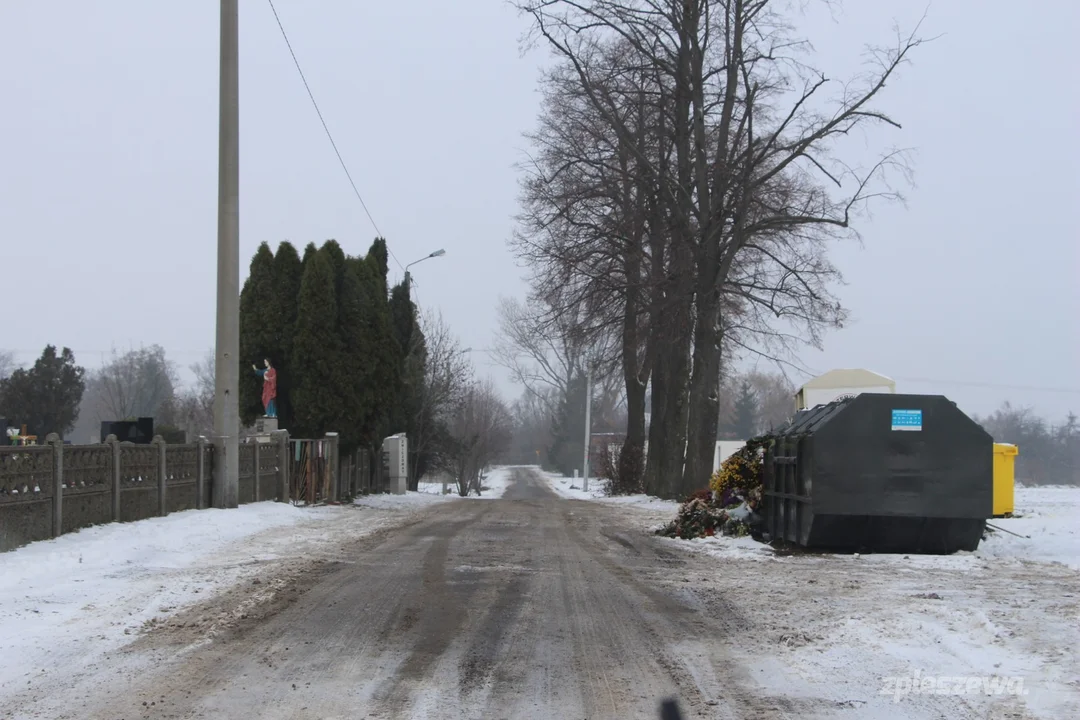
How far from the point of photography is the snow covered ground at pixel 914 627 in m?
6.09

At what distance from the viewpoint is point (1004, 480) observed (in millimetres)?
17922

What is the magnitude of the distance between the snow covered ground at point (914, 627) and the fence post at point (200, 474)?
9182 millimetres

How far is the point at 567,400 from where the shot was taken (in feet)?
248

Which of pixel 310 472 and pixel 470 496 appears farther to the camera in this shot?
pixel 470 496

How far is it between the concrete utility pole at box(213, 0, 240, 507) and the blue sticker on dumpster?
1122cm

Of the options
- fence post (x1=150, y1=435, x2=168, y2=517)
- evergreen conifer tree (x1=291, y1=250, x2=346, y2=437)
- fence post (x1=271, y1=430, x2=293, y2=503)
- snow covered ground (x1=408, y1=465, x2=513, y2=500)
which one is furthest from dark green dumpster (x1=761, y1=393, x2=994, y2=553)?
snow covered ground (x1=408, y1=465, x2=513, y2=500)

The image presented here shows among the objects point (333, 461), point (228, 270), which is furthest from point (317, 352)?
Answer: point (228, 270)

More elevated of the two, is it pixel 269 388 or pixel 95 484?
pixel 269 388

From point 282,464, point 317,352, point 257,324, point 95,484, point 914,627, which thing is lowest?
point 914,627

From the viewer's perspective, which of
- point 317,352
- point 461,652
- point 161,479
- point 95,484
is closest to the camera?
point 461,652

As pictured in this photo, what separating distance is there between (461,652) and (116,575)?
Answer: 5011 millimetres

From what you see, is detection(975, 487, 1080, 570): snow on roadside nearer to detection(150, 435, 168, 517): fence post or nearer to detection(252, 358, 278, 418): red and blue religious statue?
detection(150, 435, 168, 517): fence post

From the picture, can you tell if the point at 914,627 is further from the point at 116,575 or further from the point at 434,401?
the point at 434,401

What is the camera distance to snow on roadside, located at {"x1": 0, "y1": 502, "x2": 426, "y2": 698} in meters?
7.11
